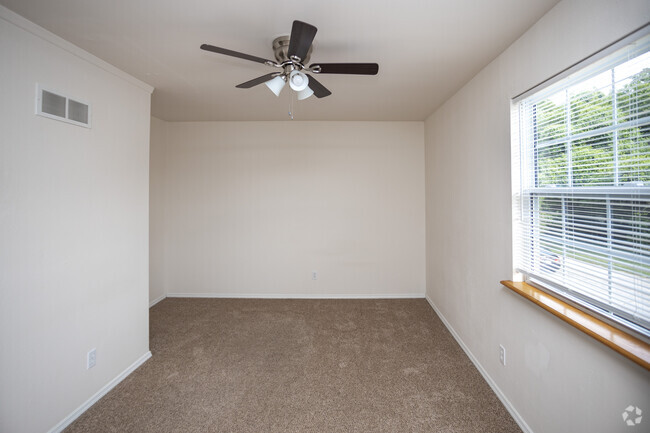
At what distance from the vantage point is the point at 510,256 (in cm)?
189

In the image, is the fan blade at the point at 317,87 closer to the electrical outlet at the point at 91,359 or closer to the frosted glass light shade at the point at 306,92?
the frosted glass light shade at the point at 306,92

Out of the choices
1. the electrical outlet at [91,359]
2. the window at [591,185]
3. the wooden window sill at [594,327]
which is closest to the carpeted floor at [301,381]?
the electrical outlet at [91,359]

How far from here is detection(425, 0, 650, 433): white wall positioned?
3.94 ft

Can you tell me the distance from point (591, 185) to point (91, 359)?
3.35 m

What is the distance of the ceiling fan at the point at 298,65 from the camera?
55.9 inches

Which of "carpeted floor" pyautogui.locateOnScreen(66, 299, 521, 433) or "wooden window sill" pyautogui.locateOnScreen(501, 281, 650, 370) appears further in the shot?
"carpeted floor" pyautogui.locateOnScreen(66, 299, 521, 433)

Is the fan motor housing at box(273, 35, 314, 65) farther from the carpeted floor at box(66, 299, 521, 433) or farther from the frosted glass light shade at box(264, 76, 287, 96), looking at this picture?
the carpeted floor at box(66, 299, 521, 433)

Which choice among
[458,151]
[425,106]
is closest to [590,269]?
[458,151]

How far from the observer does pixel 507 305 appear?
6.30ft

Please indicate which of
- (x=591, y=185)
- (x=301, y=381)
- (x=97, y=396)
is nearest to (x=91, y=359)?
(x=97, y=396)

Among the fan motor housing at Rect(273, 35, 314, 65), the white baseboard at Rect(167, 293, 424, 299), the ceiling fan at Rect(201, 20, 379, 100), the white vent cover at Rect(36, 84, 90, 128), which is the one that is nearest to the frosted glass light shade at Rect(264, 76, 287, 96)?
the ceiling fan at Rect(201, 20, 379, 100)

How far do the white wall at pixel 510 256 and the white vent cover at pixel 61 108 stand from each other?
9.94ft

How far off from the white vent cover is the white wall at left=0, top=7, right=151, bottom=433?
0.04 meters

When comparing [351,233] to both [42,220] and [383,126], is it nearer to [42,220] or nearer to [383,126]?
[383,126]
